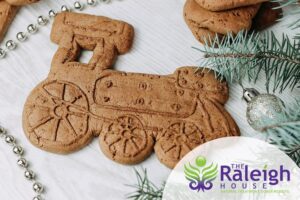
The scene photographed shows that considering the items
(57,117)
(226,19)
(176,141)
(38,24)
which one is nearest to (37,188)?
(57,117)

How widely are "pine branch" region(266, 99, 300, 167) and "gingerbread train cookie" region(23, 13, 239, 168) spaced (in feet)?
0.73

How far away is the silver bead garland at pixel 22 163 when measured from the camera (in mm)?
875

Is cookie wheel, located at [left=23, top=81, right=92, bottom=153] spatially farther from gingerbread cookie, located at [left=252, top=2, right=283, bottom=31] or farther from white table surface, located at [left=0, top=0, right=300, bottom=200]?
gingerbread cookie, located at [left=252, top=2, right=283, bottom=31]

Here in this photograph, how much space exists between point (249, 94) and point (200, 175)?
8.3 inches

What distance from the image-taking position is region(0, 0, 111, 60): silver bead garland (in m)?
1.02

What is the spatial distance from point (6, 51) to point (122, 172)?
37cm

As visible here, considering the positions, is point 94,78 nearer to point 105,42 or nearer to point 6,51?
point 105,42

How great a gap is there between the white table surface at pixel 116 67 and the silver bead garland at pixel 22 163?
0.04ft

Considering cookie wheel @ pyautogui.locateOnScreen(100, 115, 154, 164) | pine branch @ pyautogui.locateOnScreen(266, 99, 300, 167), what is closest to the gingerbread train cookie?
cookie wheel @ pyautogui.locateOnScreen(100, 115, 154, 164)

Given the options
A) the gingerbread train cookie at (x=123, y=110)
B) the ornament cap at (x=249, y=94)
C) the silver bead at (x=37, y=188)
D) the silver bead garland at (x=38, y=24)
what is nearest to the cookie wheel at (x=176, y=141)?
the gingerbread train cookie at (x=123, y=110)

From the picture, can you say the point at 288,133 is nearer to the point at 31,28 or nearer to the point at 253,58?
the point at 253,58

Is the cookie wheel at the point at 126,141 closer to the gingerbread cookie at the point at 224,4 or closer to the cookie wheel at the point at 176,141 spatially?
the cookie wheel at the point at 176,141

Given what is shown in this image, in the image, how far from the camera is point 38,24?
3.43 ft

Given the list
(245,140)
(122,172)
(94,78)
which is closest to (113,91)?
(94,78)
